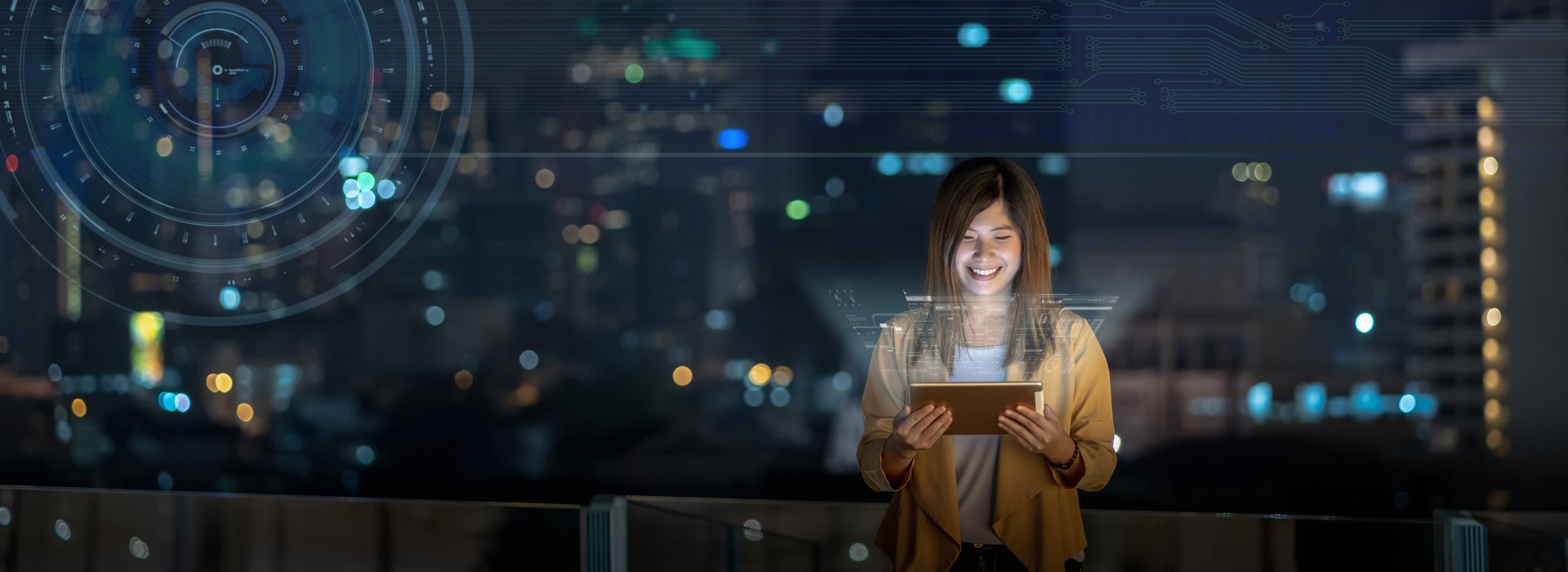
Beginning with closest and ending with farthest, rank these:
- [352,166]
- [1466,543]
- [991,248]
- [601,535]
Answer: [991,248]
[1466,543]
[601,535]
[352,166]

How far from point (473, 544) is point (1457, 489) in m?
2.34

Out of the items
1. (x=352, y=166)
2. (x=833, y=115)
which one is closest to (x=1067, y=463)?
(x=833, y=115)

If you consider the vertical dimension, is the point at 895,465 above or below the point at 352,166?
below

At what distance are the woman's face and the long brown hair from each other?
0.4 inches

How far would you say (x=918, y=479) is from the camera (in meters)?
2.28

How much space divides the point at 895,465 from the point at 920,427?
0.39 ft

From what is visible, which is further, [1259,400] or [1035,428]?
[1259,400]

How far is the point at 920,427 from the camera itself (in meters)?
2.16

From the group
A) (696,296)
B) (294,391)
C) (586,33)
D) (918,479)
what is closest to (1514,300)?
(918,479)

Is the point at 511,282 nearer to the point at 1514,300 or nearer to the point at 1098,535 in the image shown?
the point at 1098,535

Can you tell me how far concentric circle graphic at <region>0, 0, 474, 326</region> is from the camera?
3275 mm

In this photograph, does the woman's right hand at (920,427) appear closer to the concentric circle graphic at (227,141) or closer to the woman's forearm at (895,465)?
the woman's forearm at (895,465)

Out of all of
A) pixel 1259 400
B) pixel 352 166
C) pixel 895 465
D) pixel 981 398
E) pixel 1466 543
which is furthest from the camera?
pixel 352 166

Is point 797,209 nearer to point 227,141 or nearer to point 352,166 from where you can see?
point 352,166
